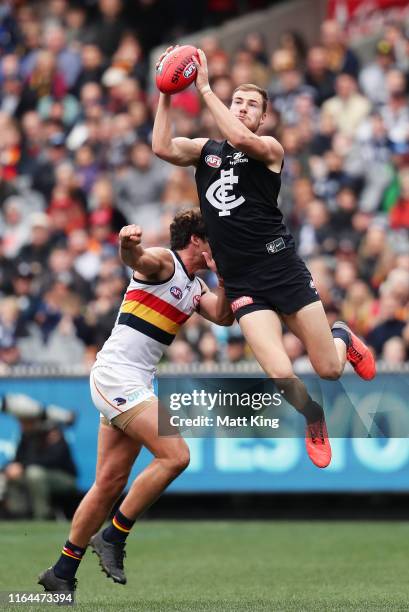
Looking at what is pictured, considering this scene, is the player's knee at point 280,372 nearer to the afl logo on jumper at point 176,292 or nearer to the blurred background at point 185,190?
the afl logo on jumper at point 176,292

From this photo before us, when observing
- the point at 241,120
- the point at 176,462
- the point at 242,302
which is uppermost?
the point at 241,120

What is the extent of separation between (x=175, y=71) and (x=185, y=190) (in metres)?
8.43

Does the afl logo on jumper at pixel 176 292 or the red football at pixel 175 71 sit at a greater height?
the red football at pixel 175 71

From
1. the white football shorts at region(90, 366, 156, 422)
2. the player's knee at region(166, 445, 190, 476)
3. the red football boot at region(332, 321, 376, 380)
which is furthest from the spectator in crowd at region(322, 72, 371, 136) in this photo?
the player's knee at region(166, 445, 190, 476)

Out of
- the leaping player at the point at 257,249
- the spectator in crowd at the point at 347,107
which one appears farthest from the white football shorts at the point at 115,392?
the spectator in crowd at the point at 347,107

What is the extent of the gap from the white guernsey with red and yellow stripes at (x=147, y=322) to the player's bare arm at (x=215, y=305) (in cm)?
19

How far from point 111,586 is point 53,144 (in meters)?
9.99

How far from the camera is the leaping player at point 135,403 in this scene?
815cm

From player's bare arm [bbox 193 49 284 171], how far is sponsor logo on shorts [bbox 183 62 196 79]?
0.03 metres

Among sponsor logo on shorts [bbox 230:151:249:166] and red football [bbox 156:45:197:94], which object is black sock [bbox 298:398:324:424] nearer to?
sponsor logo on shorts [bbox 230:151:249:166]


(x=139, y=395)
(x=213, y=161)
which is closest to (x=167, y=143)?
(x=213, y=161)

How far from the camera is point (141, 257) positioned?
8016 mm

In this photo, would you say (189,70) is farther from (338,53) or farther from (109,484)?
(338,53)

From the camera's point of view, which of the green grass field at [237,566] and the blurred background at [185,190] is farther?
the blurred background at [185,190]
